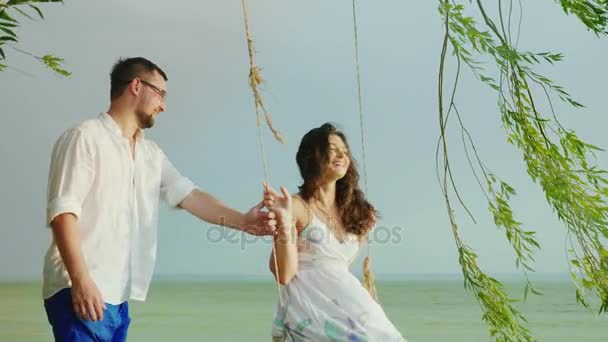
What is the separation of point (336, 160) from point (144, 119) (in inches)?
24.9

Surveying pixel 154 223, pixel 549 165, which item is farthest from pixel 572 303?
pixel 154 223

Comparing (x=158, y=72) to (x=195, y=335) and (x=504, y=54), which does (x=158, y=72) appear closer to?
(x=504, y=54)

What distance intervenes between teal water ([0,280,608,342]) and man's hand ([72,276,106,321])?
8.60 m

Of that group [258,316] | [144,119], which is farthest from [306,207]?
[258,316]

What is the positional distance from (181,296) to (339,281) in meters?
15.0

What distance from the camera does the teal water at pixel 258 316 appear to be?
36.3 ft

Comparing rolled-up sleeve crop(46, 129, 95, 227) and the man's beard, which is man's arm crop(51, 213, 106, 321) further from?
the man's beard

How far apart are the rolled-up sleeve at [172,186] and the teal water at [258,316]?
27.1 ft

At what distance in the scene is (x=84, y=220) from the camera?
2199mm

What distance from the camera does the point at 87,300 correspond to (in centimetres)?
209

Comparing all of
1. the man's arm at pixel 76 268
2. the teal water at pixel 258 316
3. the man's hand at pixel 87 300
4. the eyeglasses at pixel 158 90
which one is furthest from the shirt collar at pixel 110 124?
the teal water at pixel 258 316

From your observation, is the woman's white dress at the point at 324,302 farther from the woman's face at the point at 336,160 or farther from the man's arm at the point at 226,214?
the man's arm at the point at 226,214

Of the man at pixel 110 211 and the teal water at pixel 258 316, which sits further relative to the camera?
the teal water at pixel 258 316

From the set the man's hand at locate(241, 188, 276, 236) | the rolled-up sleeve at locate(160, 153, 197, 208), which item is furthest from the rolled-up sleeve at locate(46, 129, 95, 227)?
the man's hand at locate(241, 188, 276, 236)
